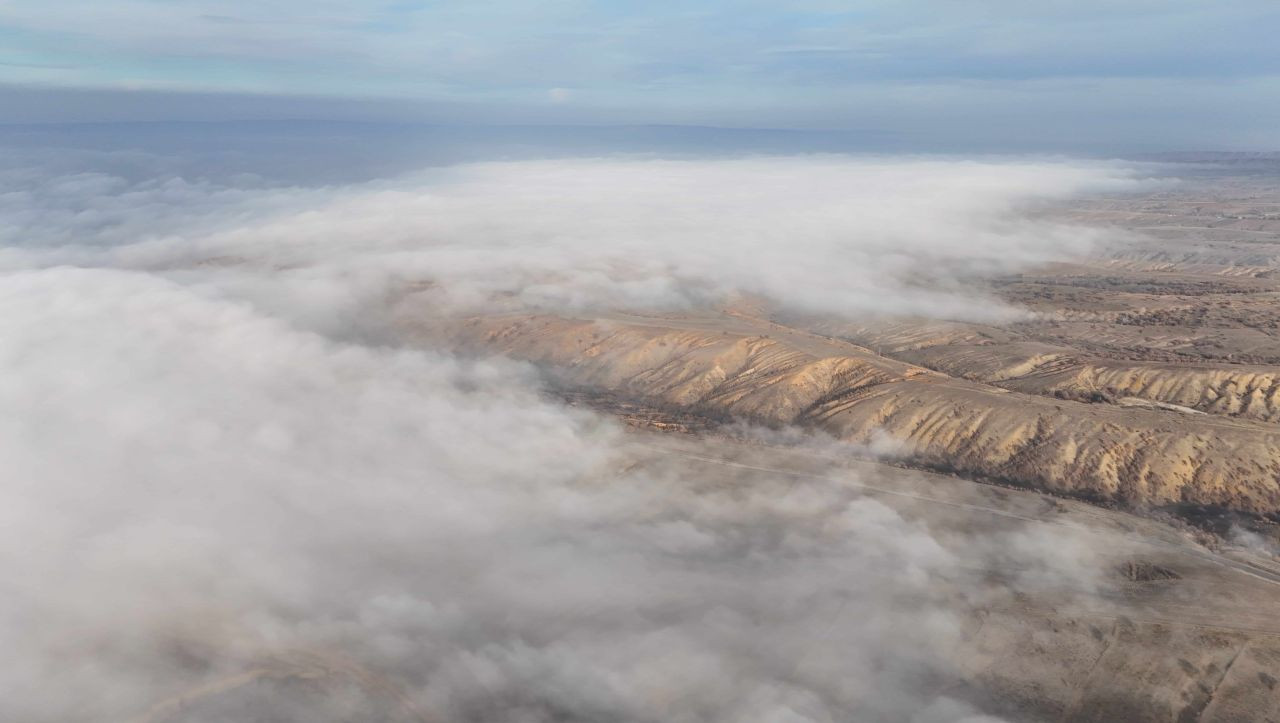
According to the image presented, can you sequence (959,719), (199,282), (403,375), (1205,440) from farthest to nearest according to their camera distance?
(199,282) < (403,375) < (1205,440) < (959,719)

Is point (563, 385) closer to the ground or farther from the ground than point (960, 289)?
closer to the ground

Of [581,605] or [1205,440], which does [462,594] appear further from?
[1205,440]

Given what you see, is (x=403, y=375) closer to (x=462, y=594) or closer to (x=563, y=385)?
(x=563, y=385)

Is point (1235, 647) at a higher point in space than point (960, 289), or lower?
lower

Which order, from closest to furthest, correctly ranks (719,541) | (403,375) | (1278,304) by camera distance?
(719,541)
(403,375)
(1278,304)

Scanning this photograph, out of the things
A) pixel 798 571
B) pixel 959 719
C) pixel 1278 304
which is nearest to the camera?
pixel 959 719

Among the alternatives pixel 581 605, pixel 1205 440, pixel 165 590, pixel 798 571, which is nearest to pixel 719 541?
pixel 798 571

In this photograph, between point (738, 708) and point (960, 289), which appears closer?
point (738, 708)

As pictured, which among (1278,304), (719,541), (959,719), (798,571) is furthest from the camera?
(1278,304)

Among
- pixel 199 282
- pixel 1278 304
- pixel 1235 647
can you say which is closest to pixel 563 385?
pixel 1235 647
